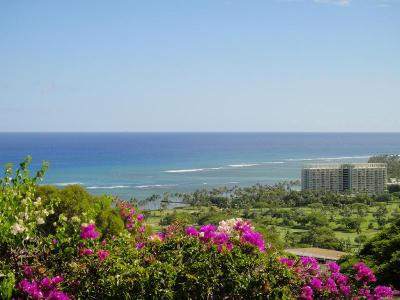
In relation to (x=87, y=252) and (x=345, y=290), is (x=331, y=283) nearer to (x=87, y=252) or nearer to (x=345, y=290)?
(x=345, y=290)

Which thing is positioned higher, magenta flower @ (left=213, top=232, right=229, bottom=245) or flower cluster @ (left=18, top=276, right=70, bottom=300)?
magenta flower @ (left=213, top=232, right=229, bottom=245)

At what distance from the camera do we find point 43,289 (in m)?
4.16

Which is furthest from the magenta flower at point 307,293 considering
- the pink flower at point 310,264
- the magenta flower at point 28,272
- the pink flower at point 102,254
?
the magenta flower at point 28,272

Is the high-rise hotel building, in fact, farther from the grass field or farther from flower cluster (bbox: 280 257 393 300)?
flower cluster (bbox: 280 257 393 300)

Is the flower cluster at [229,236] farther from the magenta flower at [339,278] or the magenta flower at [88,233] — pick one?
the magenta flower at [88,233]

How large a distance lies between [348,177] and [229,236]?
293ft

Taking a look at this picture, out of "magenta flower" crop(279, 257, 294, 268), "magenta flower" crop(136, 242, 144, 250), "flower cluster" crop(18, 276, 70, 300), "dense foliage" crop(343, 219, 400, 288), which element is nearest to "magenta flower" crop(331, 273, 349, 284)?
"magenta flower" crop(279, 257, 294, 268)

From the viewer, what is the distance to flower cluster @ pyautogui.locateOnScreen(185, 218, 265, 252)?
4.58 metres

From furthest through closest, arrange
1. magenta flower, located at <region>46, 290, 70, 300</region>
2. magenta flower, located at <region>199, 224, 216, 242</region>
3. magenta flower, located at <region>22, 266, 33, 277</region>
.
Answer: magenta flower, located at <region>199, 224, 216, 242</region>, magenta flower, located at <region>22, 266, 33, 277</region>, magenta flower, located at <region>46, 290, 70, 300</region>

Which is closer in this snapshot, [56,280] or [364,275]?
[56,280]

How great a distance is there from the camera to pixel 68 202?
14.8 metres

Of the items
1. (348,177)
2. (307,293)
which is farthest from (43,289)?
(348,177)

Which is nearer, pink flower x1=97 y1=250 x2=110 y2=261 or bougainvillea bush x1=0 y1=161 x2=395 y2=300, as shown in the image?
bougainvillea bush x1=0 y1=161 x2=395 y2=300

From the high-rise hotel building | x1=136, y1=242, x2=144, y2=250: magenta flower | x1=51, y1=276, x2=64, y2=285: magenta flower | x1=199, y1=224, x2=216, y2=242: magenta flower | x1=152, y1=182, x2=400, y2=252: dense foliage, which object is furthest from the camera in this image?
the high-rise hotel building
